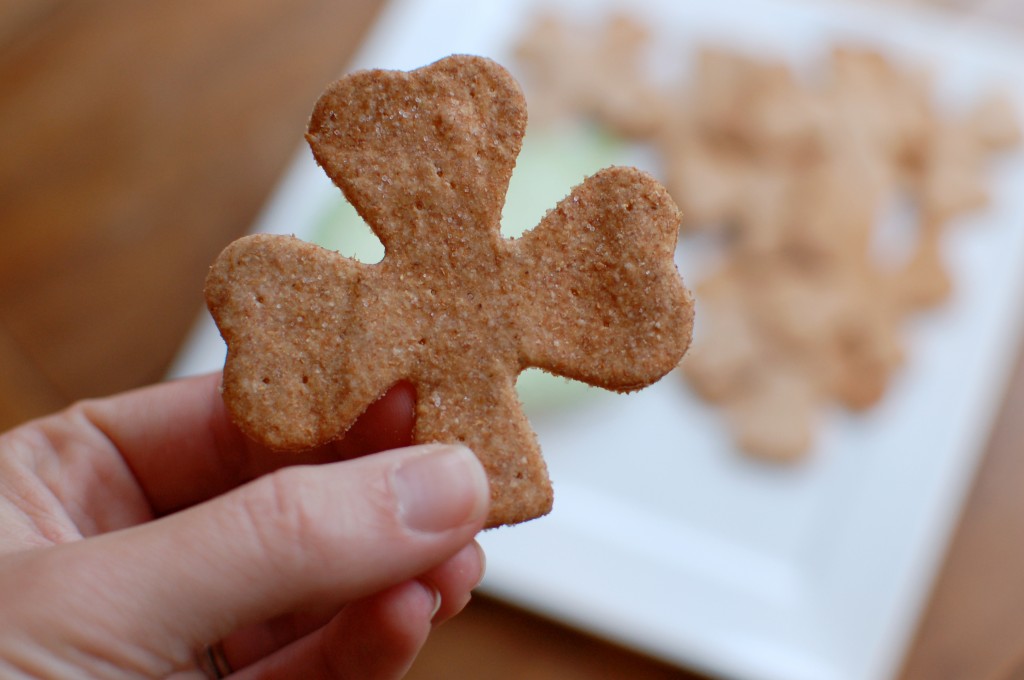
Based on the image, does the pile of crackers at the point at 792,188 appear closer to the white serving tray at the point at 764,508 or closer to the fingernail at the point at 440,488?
the white serving tray at the point at 764,508

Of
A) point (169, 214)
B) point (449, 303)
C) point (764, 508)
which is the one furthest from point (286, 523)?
point (169, 214)

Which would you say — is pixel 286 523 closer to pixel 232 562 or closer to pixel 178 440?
pixel 232 562

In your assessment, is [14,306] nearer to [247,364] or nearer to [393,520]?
[247,364]

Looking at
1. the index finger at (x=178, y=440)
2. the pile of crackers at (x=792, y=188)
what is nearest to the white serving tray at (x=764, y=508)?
the pile of crackers at (x=792, y=188)

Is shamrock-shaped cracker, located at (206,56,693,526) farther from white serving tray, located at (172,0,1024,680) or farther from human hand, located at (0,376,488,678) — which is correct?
white serving tray, located at (172,0,1024,680)

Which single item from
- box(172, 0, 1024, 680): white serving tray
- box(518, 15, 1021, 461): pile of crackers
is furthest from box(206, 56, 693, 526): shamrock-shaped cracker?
box(518, 15, 1021, 461): pile of crackers

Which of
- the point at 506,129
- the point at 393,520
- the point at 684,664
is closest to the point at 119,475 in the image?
the point at 393,520

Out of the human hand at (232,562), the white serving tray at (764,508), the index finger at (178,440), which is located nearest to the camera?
the human hand at (232,562)
